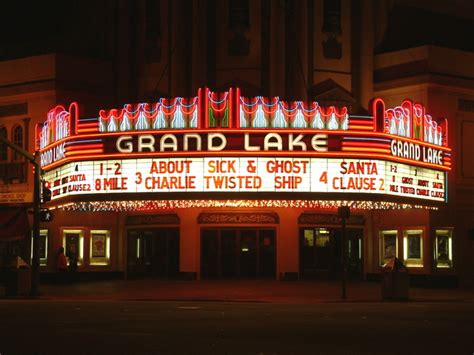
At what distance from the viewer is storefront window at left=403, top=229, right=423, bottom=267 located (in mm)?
38875

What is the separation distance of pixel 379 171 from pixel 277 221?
271 inches

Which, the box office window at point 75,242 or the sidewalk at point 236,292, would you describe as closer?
the sidewalk at point 236,292

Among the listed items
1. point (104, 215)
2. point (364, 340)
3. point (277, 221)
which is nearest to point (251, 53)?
point (277, 221)

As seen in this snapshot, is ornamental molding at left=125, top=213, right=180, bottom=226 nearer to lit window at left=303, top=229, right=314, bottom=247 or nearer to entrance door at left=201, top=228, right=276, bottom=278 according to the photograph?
entrance door at left=201, top=228, right=276, bottom=278

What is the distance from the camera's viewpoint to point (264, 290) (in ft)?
112

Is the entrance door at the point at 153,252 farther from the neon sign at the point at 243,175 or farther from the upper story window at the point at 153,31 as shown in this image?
the upper story window at the point at 153,31

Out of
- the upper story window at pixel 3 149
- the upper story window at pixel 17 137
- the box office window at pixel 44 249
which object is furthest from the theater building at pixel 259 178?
the upper story window at pixel 3 149

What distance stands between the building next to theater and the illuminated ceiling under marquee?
0.18 ft

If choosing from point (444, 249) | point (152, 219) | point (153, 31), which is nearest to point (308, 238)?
point (444, 249)

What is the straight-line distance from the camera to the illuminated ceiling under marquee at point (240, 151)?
33.2 meters

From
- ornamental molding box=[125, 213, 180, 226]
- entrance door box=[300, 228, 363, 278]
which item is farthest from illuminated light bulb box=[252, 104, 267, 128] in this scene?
ornamental molding box=[125, 213, 180, 226]

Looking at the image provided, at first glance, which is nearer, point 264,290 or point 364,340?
point 364,340

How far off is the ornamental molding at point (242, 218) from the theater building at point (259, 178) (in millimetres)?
44

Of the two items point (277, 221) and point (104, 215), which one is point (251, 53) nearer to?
point (277, 221)
